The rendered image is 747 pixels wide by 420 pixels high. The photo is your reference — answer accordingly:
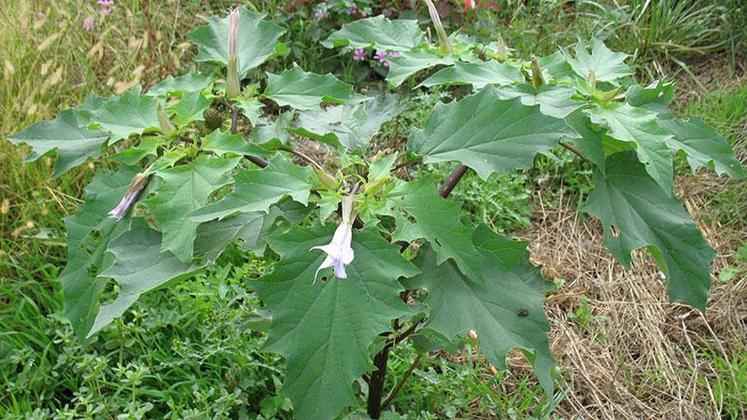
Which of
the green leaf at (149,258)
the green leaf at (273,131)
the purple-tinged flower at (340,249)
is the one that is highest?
the purple-tinged flower at (340,249)

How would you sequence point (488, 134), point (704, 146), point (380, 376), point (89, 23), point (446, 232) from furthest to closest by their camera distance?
point (89, 23) → point (380, 376) → point (704, 146) → point (488, 134) → point (446, 232)

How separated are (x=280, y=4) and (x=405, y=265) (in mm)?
3346

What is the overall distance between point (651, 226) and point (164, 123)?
3.23ft

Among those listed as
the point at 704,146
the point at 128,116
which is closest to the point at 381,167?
the point at 128,116

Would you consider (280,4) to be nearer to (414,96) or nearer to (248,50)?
(414,96)

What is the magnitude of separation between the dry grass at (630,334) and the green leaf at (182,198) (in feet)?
5.01

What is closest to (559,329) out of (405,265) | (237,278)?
(237,278)

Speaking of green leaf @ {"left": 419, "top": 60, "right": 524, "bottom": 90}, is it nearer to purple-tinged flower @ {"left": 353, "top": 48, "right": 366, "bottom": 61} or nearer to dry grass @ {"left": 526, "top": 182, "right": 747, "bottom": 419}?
dry grass @ {"left": 526, "top": 182, "right": 747, "bottom": 419}

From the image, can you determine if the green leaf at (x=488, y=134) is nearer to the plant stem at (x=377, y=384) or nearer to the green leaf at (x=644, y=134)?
the green leaf at (x=644, y=134)

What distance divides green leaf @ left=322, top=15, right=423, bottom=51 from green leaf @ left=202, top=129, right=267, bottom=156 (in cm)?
40

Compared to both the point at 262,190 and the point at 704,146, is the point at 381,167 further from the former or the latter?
the point at 704,146

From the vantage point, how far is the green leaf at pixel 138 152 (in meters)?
1.46

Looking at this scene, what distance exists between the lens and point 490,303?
1.47 metres

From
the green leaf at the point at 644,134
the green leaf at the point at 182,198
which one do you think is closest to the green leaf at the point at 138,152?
the green leaf at the point at 182,198
